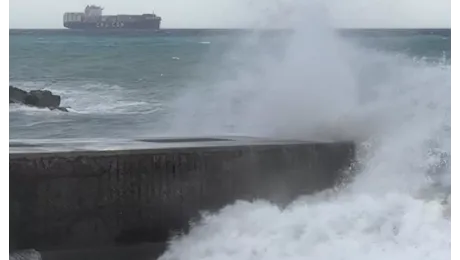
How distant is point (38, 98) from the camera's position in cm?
436

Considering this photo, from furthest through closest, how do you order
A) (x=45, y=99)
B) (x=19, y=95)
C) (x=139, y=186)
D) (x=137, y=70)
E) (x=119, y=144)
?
1. (x=137, y=70)
2. (x=45, y=99)
3. (x=19, y=95)
4. (x=119, y=144)
5. (x=139, y=186)

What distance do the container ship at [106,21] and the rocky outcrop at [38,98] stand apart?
1.91ft

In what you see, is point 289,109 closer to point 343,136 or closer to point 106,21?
point 343,136

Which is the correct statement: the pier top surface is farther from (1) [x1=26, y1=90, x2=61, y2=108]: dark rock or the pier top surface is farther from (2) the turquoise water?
(1) [x1=26, y1=90, x2=61, y2=108]: dark rock

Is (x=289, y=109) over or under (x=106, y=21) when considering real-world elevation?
under

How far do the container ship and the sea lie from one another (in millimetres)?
68

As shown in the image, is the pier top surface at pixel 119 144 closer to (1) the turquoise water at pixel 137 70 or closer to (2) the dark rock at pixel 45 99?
(1) the turquoise water at pixel 137 70

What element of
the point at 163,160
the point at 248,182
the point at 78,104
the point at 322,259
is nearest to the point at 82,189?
the point at 163,160

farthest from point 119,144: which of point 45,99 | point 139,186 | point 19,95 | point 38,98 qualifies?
point 45,99

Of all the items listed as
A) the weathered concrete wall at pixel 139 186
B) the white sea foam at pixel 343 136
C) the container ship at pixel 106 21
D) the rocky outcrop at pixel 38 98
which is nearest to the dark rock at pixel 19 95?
the rocky outcrop at pixel 38 98

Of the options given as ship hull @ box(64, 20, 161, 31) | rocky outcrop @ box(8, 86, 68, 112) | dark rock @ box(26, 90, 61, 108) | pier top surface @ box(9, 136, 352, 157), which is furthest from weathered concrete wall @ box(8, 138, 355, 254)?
dark rock @ box(26, 90, 61, 108)

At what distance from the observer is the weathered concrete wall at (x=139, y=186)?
2908mm

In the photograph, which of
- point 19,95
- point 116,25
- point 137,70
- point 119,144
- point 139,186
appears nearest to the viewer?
point 139,186

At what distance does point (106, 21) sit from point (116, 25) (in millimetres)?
218
